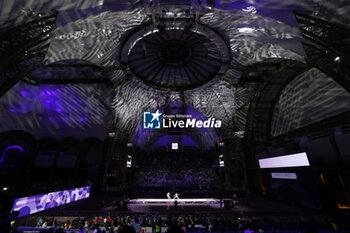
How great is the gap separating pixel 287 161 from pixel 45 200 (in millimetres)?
25351

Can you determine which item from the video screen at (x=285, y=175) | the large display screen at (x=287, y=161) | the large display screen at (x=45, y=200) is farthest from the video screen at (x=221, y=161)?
the large display screen at (x=45, y=200)

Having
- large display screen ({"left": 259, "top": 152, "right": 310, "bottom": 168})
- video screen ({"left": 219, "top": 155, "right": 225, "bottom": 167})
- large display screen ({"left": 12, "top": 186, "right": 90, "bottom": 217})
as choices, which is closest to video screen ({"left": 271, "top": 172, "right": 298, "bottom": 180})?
large display screen ({"left": 259, "top": 152, "right": 310, "bottom": 168})

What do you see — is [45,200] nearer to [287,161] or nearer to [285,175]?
[285,175]

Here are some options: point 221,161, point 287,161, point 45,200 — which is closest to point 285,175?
point 287,161

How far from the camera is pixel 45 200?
14.5m

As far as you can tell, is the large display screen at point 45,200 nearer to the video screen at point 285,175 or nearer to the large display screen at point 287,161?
the video screen at point 285,175

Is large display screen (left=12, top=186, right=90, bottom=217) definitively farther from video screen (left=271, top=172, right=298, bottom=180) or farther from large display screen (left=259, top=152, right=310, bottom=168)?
large display screen (left=259, top=152, right=310, bottom=168)

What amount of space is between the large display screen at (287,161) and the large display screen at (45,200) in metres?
24.9

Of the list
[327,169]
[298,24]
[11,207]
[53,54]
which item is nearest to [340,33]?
[298,24]

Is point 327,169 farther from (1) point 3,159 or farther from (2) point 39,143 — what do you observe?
(1) point 3,159

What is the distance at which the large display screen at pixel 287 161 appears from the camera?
14258 mm

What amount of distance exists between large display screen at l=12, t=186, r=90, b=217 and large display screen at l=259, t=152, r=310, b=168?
980 inches

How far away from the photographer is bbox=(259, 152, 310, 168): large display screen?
1426cm

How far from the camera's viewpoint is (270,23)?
10070mm
